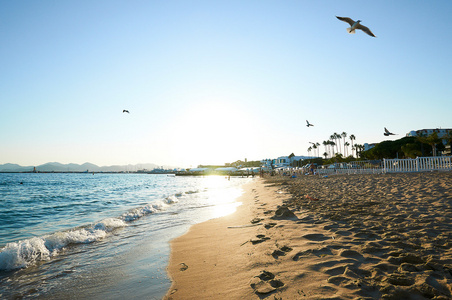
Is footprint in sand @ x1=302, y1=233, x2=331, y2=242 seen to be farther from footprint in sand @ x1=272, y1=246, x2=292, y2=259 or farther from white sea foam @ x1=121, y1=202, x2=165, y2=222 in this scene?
white sea foam @ x1=121, y1=202, x2=165, y2=222

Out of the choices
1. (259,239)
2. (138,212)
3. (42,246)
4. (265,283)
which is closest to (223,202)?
(138,212)

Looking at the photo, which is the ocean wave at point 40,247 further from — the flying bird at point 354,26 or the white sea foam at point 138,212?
the flying bird at point 354,26

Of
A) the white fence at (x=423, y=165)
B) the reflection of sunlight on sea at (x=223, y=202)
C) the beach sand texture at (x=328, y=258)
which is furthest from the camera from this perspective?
the white fence at (x=423, y=165)

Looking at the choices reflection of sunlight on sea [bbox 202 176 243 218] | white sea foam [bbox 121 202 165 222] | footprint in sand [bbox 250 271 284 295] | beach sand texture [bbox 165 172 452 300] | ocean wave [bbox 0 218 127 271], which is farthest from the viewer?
reflection of sunlight on sea [bbox 202 176 243 218]

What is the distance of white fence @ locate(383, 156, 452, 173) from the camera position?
19734 millimetres

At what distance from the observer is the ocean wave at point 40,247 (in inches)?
214

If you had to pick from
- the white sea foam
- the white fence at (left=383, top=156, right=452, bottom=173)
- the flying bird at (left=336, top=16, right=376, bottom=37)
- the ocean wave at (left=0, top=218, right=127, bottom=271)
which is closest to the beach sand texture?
the ocean wave at (left=0, top=218, right=127, bottom=271)

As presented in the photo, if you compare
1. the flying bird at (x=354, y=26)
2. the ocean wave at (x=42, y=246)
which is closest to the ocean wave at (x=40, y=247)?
the ocean wave at (x=42, y=246)

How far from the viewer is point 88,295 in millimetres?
3641

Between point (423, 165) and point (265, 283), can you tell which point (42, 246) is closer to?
point (265, 283)

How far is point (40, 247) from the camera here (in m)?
6.33

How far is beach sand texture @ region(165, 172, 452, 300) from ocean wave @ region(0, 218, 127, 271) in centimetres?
324

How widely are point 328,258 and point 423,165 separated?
76.5 feet

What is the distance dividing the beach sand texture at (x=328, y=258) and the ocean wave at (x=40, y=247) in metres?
3.24
